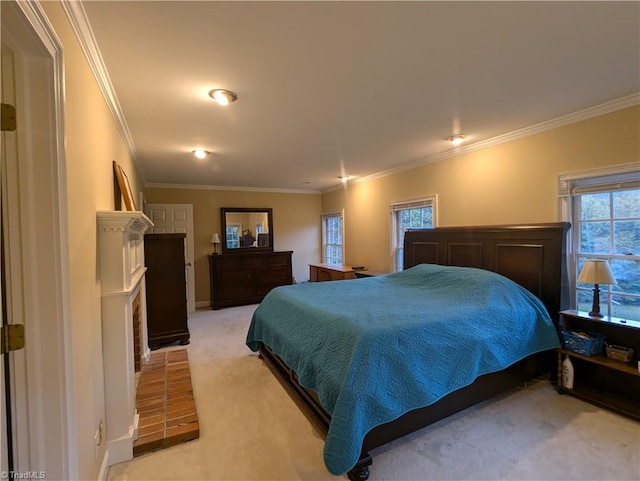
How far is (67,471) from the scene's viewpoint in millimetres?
1197

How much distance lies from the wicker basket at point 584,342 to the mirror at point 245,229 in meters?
5.14

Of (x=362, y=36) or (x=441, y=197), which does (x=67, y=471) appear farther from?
(x=441, y=197)

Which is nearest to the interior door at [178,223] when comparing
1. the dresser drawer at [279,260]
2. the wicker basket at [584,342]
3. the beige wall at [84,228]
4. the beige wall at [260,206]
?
the beige wall at [260,206]

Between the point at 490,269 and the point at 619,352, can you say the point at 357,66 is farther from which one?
the point at 619,352

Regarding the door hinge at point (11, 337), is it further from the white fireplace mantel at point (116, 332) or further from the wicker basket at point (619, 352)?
the wicker basket at point (619, 352)

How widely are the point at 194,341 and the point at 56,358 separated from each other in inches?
118

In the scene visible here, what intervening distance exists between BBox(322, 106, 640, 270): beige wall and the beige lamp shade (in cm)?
64

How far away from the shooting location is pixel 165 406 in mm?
2412

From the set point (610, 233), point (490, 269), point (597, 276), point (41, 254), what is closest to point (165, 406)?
point (41, 254)

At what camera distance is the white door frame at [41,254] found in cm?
110

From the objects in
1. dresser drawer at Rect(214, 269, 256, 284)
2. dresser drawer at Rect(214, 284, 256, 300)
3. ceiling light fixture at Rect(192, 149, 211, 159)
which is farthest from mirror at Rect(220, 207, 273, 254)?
ceiling light fixture at Rect(192, 149, 211, 159)

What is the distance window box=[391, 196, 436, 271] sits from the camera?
4344mm

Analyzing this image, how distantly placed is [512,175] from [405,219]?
1736 mm

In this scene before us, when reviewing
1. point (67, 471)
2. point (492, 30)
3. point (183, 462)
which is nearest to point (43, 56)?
point (67, 471)
